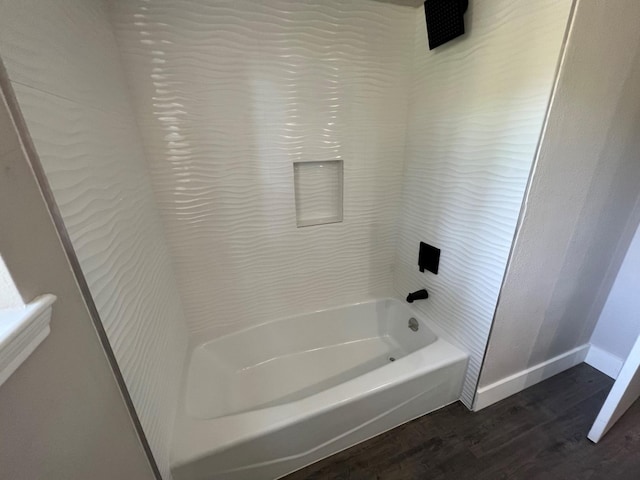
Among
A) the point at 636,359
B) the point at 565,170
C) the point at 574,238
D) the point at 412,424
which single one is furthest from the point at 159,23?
the point at 636,359

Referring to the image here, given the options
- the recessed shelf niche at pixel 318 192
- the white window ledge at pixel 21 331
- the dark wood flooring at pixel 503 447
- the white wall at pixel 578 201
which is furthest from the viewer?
the recessed shelf niche at pixel 318 192

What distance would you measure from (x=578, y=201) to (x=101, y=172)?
180 centimetres

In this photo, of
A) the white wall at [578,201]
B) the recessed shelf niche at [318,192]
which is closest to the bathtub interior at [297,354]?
the white wall at [578,201]

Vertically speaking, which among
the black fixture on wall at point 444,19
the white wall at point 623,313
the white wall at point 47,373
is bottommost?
the white wall at point 623,313

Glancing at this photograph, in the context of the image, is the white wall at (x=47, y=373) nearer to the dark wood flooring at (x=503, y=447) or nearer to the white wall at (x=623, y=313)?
the dark wood flooring at (x=503, y=447)

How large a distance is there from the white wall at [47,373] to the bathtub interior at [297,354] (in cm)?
76

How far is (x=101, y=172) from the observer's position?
0.75 m

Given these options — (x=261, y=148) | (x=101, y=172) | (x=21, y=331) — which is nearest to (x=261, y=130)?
(x=261, y=148)

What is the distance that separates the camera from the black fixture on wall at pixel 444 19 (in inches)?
42.0

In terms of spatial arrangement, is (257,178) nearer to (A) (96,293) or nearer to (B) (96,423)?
(A) (96,293)

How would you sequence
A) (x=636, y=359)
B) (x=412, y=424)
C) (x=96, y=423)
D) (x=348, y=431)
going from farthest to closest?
1. (x=412, y=424)
2. (x=348, y=431)
3. (x=636, y=359)
4. (x=96, y=423)

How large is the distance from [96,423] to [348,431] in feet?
3.25

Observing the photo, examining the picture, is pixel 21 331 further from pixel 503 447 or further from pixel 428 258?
pixel 503 447

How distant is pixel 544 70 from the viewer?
2.86 ft
